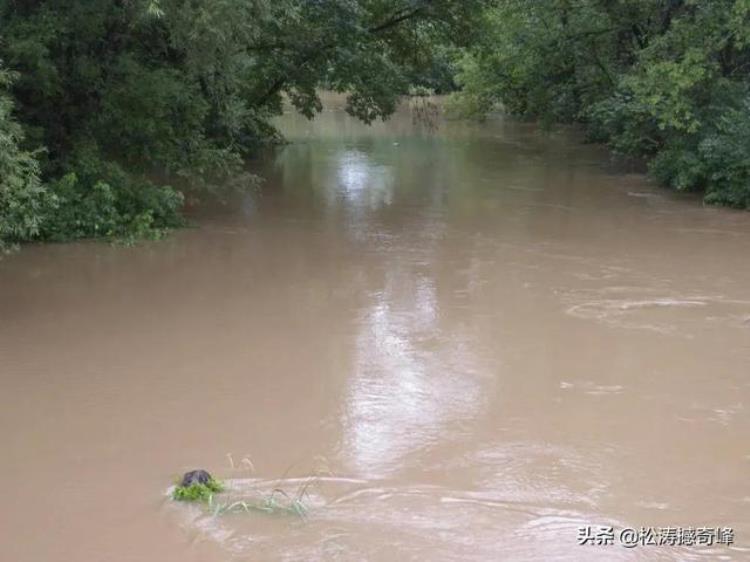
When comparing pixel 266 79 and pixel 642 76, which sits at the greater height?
pixel 642 76

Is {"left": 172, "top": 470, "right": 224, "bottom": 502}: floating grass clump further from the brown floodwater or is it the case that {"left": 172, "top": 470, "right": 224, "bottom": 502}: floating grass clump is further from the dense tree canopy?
the dense tree canopy

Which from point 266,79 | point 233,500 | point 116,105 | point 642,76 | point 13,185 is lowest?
point 233,500

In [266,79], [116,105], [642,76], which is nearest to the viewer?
[116,105]

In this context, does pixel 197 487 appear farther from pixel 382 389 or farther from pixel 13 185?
pixel 13 185

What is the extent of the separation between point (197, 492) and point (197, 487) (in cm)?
4

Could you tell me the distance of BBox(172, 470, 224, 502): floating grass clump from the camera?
213 inches

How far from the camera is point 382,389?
24.2 ft

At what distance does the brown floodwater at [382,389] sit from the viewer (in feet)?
17.1

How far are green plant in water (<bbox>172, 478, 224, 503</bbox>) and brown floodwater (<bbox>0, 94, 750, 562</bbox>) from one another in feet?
0.40

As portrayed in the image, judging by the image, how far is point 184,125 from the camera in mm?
13312

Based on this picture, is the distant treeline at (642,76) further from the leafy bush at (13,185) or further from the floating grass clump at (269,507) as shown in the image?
the floating grass clump at (269,507)

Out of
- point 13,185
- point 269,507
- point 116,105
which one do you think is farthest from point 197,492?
point 116,105

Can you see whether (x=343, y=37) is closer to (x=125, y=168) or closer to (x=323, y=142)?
(x=125, y=168)

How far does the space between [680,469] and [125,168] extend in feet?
32.8
